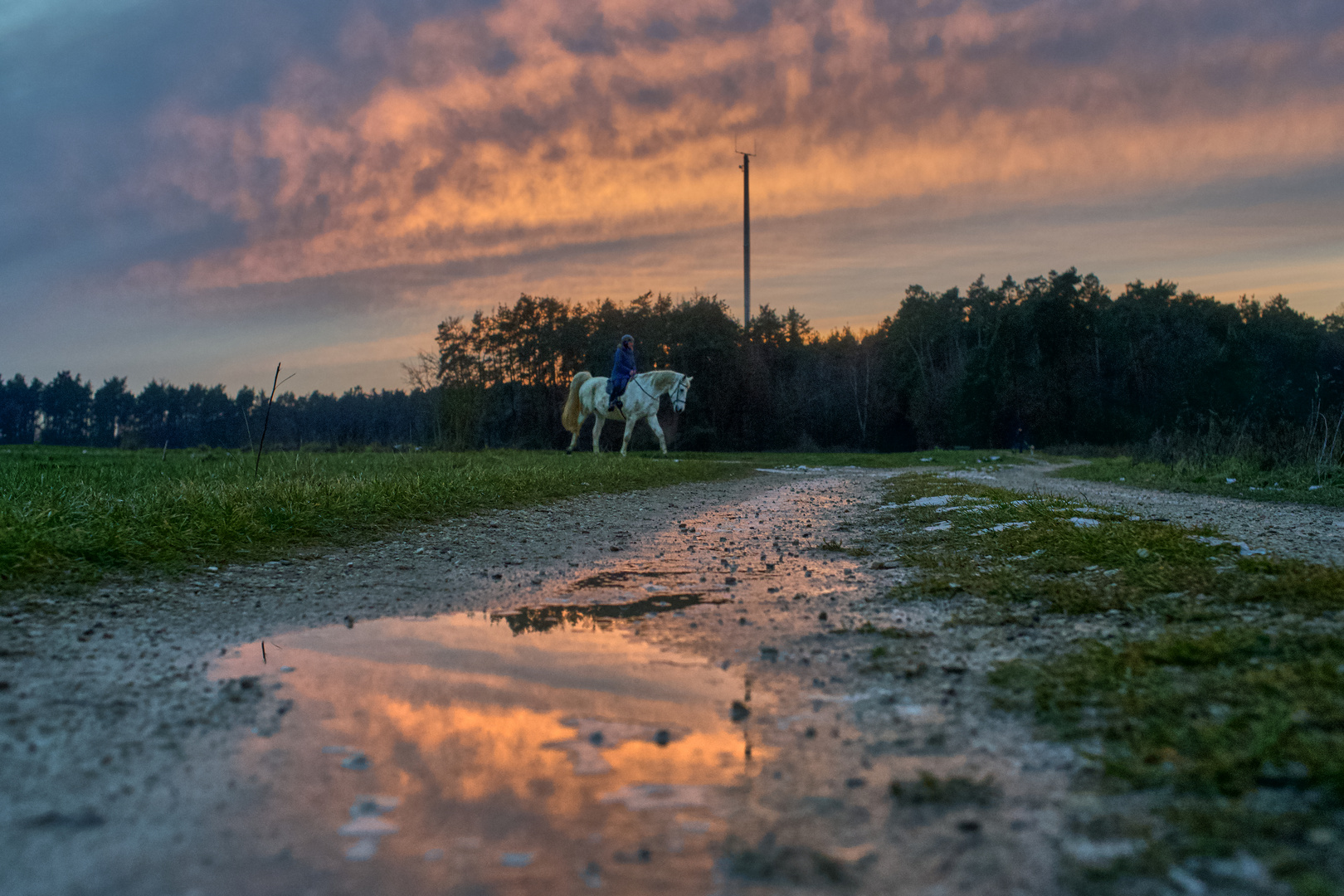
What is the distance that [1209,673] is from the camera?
2512 mm

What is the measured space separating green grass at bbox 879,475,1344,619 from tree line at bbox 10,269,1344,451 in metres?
33.5

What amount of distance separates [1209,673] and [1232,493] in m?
11.4

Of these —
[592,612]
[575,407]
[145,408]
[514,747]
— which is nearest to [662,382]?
[575,407]

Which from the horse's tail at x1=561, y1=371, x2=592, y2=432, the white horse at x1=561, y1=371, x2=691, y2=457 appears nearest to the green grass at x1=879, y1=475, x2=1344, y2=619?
the white horse at x1=561, y1=371, x2=691, y2=457

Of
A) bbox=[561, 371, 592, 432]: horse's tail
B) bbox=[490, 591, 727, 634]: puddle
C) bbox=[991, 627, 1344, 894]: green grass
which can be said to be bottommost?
bbox=[490, 591, 727, 634]: puddle

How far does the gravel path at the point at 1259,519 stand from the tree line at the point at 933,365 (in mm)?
30129

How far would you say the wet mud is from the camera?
1.67 metres

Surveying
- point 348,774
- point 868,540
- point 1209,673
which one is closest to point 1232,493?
point 868,540

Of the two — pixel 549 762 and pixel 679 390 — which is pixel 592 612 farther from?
pixel 679 390

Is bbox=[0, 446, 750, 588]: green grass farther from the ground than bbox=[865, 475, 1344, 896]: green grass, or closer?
farther from the ground

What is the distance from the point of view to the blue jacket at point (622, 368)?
2448 centimetres

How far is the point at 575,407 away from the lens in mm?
29984

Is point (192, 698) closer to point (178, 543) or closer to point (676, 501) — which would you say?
point (178, 543)

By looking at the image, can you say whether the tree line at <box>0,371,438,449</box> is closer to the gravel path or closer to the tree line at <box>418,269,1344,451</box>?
the tree line at <box>418,269,1344,451</box>
